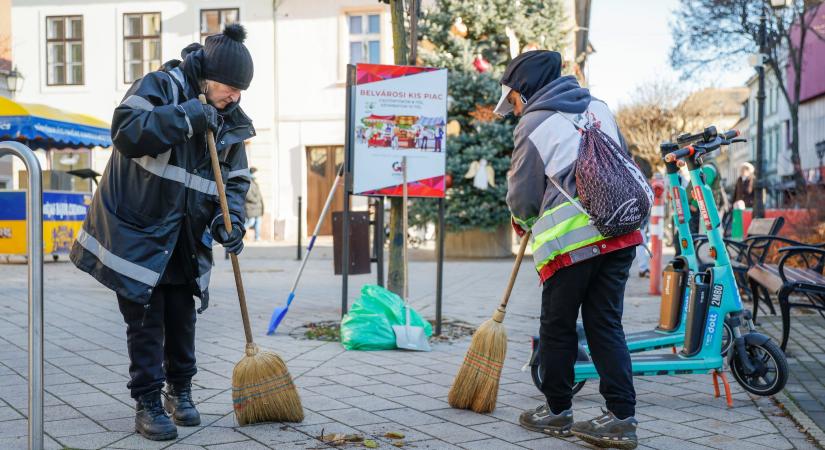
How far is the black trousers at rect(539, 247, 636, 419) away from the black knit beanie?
1.55 metres

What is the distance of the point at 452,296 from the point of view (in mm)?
9477

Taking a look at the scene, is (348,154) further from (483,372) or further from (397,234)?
(483,372)

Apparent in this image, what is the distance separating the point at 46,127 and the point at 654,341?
35.6ft

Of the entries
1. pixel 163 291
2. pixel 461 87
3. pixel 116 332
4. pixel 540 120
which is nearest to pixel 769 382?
pixel 540 120

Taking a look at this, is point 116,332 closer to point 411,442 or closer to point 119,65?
point 411,442

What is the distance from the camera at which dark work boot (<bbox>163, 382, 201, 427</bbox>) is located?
397 centimetres

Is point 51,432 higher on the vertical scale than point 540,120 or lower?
lower

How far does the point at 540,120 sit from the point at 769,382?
1.91 metres

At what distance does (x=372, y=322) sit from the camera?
19.9ft

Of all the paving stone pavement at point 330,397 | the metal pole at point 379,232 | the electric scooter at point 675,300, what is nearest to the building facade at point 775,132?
the metal pole at point 379,232

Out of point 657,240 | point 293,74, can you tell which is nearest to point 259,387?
point 657,240

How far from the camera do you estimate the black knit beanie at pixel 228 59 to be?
377 centimetres

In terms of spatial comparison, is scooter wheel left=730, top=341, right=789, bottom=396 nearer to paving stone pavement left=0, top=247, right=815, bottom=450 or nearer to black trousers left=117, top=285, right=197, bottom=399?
paving stone pavement left=0, top=247, right=815, bottom=450

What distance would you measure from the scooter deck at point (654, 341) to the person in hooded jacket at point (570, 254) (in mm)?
992
